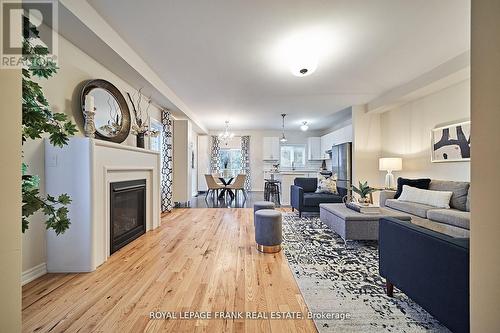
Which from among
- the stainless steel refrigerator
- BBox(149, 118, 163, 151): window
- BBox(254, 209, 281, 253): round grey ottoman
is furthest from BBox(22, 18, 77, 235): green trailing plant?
the stainless steel refrigerator

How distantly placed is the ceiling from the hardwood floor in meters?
2.68

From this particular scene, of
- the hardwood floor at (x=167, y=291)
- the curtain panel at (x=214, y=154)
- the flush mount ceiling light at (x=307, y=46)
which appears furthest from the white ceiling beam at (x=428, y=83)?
the curtain panel at (x=214, y=154)

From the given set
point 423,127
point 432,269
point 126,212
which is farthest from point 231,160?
point 432,269

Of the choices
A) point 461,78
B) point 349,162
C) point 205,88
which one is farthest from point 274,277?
point 349,162

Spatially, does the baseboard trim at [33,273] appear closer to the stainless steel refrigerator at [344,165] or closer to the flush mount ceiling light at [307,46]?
the flush mount ceiling light at [307,46]

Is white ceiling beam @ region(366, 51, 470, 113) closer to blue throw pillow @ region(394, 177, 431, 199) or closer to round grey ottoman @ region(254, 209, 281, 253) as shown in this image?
blue throw pillow @ region(394, 177, 431, 199)

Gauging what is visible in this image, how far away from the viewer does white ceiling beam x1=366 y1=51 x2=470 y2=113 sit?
10.2 ft

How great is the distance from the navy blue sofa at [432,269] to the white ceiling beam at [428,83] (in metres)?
2.97

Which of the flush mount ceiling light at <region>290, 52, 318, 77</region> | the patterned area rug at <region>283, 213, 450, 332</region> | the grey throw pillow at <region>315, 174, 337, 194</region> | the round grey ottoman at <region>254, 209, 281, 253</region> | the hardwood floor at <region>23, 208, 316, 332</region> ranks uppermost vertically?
the flush mount ceiling light at <region>290, 52, 318, 77</region>

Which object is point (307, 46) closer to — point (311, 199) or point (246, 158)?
point (311, 199)

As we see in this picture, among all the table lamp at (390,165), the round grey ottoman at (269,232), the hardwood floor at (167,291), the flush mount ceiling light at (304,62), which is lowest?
the hardwood floor at (167,291)

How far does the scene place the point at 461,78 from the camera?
3.36m

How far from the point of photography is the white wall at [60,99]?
83.2 inches

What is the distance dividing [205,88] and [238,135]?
510 cm
